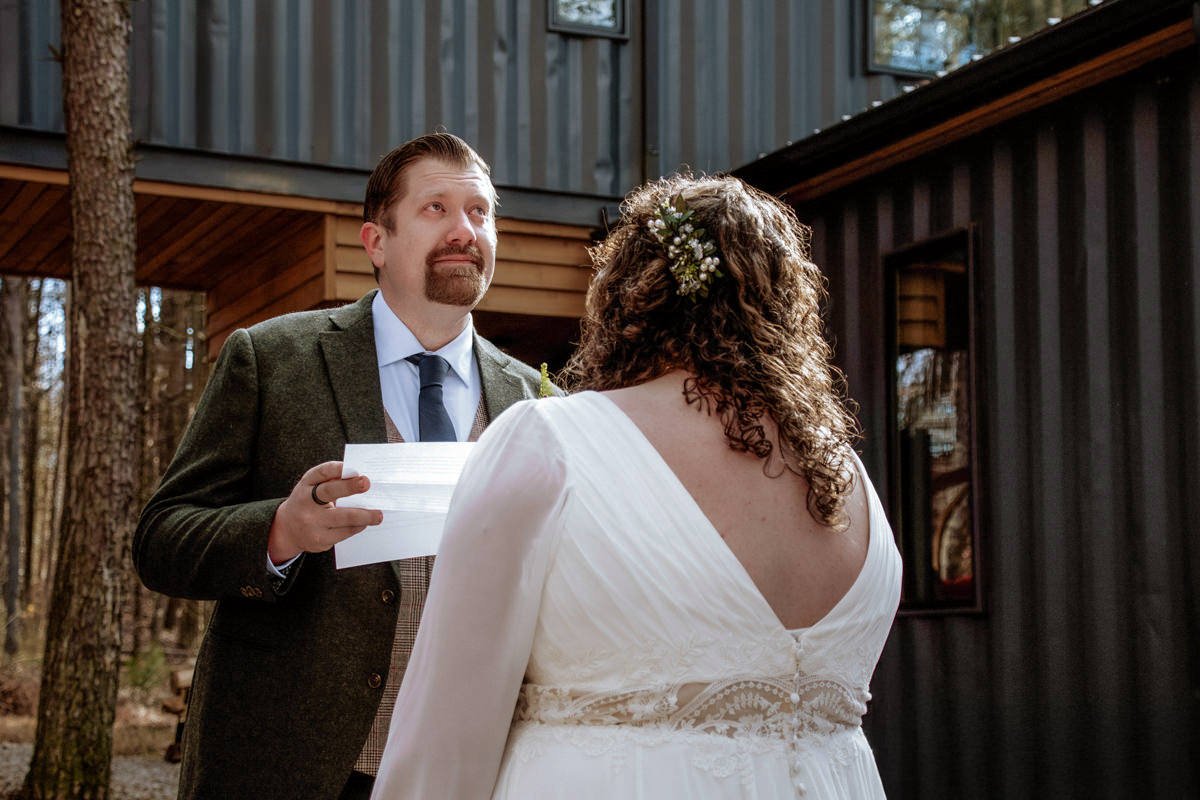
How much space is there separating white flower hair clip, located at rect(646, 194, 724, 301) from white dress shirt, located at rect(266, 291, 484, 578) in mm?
1109

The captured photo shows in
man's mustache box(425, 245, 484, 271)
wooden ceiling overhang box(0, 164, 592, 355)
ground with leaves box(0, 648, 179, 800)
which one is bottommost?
ground with leaves box(0, 648, 179, 800)

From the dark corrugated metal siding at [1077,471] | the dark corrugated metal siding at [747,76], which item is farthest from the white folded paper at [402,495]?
the dark corrugated metal siding at [747,76]

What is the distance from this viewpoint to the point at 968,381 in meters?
6.72

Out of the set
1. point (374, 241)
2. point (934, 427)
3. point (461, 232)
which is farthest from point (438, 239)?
point (934, 427)

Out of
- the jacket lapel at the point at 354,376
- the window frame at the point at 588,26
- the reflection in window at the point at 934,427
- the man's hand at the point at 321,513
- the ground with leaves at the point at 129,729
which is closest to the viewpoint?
the man's hand at the point at 321,513

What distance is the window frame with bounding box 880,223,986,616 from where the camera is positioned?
6.49 metres

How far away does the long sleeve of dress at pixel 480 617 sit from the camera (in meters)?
2.06

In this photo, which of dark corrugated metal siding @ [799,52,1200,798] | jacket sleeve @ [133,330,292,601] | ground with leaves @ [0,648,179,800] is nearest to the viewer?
jacket sleeve @ [133,330,292,601]

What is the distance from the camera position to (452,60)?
30.8 feet

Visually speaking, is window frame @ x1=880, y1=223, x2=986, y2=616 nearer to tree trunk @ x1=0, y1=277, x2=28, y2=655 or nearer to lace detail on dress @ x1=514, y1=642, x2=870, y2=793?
lace detail on dress @ x1=514, y1=642, x2=870, y2=793

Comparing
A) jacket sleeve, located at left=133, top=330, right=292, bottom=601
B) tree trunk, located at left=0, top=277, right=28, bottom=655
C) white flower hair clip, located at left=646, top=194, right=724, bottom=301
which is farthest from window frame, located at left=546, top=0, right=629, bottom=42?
tree trunk, located at left=0, top=277, right=28, bottom=655

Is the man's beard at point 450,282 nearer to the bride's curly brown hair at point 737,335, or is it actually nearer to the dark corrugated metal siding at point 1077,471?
the bride's curly brown hair at point 737,335

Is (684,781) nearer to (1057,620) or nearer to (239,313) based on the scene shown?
(1057,620)

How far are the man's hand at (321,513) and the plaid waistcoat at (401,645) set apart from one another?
385mm
